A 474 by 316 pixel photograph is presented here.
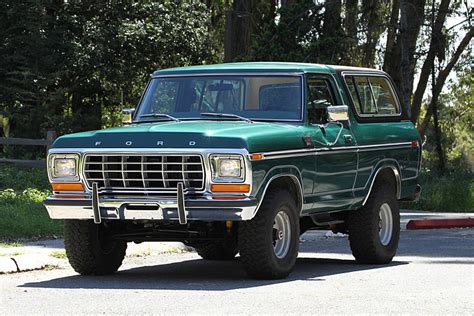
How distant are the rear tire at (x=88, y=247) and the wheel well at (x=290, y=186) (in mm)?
1796

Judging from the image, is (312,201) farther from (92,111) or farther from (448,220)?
(92,111)

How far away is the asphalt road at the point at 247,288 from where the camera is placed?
975 centimetres

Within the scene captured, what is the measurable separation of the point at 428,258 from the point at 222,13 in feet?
110

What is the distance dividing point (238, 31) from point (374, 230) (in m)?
21.9

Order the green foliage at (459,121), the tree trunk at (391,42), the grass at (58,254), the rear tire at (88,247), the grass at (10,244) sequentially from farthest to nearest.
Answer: the green foliage at (459,121), the tree trunk at (391,42), the grass at (10,244), the grass at (58,254), the rear tire at (88,247)

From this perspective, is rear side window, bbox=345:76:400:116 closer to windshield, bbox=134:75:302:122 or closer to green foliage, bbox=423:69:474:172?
windshield, bbox=134:75:302:122

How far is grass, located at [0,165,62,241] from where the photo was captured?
52.8ft

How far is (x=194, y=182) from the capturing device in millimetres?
11617

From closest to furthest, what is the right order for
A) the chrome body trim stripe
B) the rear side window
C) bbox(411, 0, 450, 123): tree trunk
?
1. the chrome body trim stripe
2. the rear side window
3. bbox(411, 0, 450, 123): tree trunk

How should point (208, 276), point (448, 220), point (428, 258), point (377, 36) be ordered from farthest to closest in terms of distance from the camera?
point (377, 36) → point (448, 220) → point (428, 258) → point (208, 276)

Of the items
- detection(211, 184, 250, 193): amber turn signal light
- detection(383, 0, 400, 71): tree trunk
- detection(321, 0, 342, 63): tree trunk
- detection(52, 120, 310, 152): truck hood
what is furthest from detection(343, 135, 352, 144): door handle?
detection(383, 0, 400, 71): tree trunk

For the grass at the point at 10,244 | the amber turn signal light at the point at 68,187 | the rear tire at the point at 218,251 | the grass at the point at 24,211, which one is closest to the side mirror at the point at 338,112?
the rear tire at the point at 218,251

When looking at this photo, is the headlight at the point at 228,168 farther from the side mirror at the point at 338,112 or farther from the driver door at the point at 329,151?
the side mirror at the point at 338,112

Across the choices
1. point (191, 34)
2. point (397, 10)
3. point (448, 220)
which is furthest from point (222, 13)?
point (448, 220)
